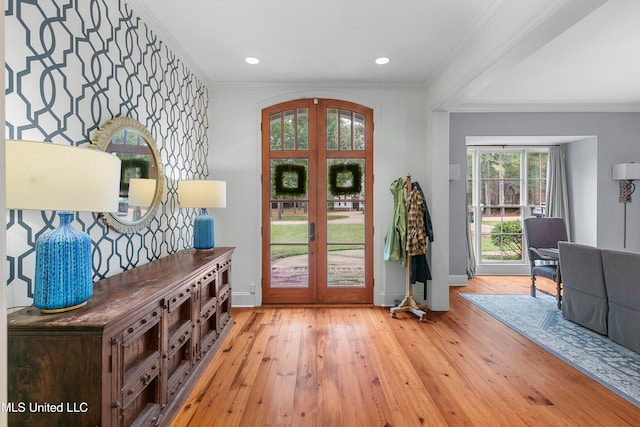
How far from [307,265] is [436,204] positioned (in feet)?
5.98

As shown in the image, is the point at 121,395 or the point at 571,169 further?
the point at 571,169

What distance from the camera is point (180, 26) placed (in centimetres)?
262

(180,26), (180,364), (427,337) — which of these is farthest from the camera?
(427,337)

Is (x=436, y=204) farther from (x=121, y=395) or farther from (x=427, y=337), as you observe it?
(x=121, y=395)

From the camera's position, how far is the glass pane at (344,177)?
3.92 metres

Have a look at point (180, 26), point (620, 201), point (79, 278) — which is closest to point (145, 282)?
point (79, 278)

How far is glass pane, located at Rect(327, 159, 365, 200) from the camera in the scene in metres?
3.92

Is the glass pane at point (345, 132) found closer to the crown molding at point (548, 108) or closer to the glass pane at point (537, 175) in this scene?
the crown molding at point (548, 108)

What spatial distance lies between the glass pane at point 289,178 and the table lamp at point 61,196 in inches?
106

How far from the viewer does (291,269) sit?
396 centimetres

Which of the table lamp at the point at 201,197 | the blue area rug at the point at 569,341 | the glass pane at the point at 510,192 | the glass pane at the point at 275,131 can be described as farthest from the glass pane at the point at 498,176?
the table lamp at the point at 201,197

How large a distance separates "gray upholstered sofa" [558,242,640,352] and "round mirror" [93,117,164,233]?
13.3 ft

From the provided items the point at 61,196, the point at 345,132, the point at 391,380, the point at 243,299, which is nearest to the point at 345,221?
the point at 345,132

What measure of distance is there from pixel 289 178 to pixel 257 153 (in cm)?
52
